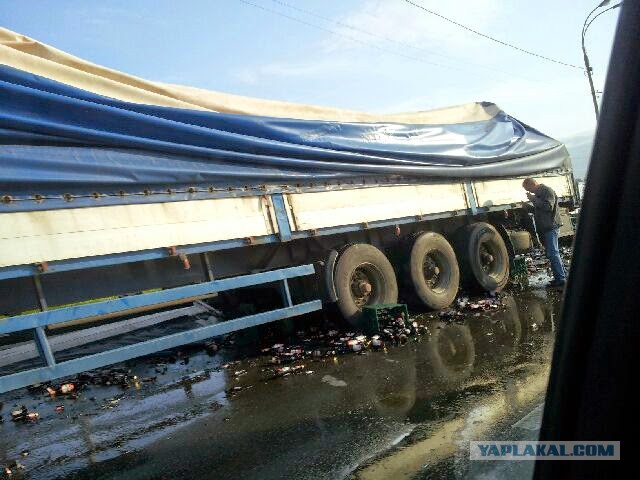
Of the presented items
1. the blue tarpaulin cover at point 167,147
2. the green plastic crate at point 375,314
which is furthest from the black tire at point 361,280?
the blue tarpaulin cover at point 167,147

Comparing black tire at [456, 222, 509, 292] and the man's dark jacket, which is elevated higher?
the man's dark jacket

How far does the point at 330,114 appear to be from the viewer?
6.45 m

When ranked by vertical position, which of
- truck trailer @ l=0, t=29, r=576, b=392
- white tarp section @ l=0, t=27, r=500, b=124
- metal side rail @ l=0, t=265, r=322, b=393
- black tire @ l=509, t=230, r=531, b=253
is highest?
white tarp section @ l=0, t=27, r=500, b=124

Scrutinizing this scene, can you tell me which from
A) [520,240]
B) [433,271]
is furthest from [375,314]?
[520,240]

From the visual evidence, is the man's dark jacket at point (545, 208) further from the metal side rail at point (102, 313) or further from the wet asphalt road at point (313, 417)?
the metal side rail at point (102, 313)

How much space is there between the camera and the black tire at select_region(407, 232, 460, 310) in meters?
6.70

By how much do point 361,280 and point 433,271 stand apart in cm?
152

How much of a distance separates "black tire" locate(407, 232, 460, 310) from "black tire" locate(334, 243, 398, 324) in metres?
0.43

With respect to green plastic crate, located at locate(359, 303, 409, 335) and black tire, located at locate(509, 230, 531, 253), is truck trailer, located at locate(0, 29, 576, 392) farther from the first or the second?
black tire, located at locate(509, 230, 531, 253)

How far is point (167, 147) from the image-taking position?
14.4ft

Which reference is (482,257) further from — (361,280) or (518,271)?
(361,280)

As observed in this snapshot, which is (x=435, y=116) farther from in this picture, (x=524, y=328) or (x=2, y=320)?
(x=2, y=320)

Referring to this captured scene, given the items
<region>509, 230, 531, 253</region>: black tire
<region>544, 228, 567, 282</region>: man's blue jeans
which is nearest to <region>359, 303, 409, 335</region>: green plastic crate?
<region>544, 228, 567, 282</region>: man's blue jeans

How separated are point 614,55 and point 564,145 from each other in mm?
10168
